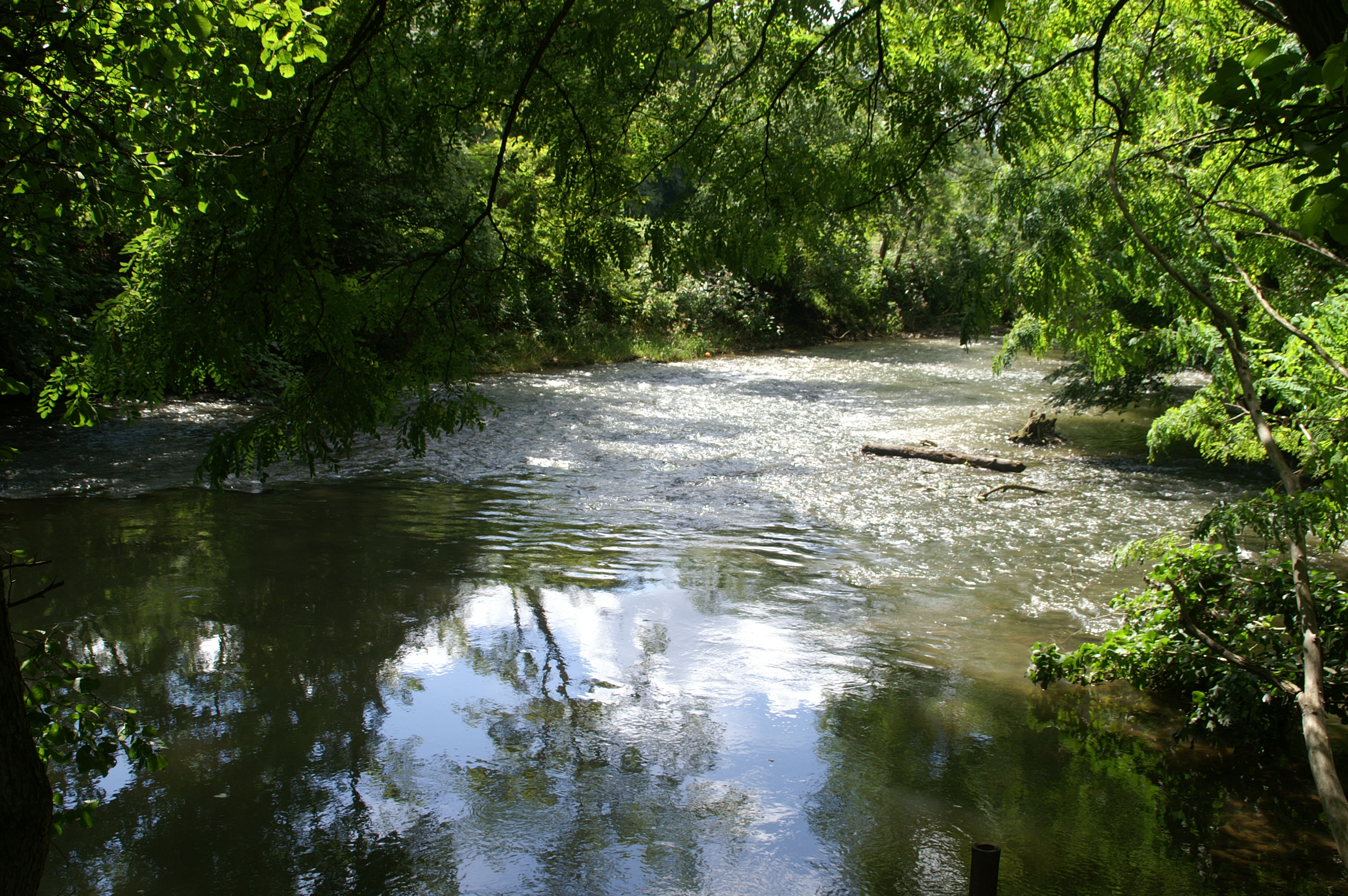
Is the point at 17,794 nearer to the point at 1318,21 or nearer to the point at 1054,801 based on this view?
the point at 1318,21

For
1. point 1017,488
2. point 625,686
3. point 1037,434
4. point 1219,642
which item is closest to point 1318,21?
point 1219,642

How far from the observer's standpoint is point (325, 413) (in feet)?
13.3

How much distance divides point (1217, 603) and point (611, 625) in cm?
401

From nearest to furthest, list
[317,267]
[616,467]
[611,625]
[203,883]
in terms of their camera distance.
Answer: [203,883] → [317,267] → [611,625] → [616,467]

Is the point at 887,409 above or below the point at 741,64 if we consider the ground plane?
below

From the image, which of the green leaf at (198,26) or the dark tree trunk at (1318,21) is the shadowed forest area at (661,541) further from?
the green leaf at (198,26)

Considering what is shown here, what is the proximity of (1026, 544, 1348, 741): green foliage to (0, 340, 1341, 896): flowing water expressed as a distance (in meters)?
0.28

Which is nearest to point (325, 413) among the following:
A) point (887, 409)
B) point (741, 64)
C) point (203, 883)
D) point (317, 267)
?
point (317, 267)

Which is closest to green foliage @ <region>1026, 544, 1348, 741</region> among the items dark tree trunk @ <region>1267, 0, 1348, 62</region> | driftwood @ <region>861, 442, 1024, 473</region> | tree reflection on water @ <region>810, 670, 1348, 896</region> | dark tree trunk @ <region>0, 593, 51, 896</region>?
tree reflection on water @ <region>810, 670, 1348, 896</region>

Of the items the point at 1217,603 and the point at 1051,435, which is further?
the point at 1051,435

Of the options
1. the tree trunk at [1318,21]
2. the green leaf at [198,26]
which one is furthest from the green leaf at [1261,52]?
the green leaf at [198,26]

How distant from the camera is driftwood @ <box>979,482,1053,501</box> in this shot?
434 inches

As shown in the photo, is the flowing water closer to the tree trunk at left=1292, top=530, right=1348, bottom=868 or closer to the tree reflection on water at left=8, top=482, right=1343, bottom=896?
the tree reflection on water at left=8, top=482, right=1343, bottom=896

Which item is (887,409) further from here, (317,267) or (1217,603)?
(317,267)
